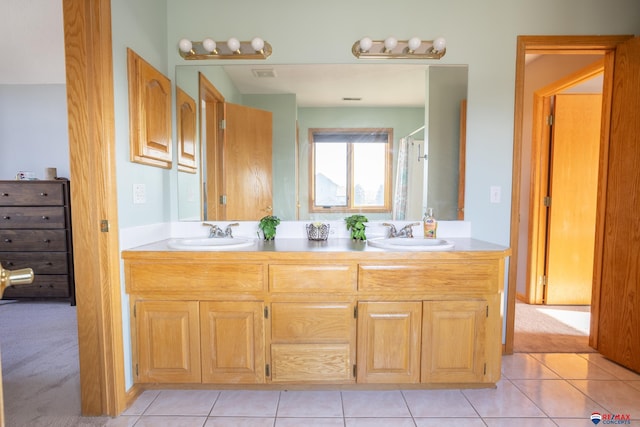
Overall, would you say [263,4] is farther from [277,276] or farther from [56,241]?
[56,241]

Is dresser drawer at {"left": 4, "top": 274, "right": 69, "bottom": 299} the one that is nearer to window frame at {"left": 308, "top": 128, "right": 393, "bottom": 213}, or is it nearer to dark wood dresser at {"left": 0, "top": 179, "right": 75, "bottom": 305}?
dark wood dresser at {"left": 0, "top": 179, "right": 75, "bottom": 305}

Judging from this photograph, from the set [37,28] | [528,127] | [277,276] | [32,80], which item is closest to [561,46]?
[528,127]

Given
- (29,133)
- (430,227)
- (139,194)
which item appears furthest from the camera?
(29,133)

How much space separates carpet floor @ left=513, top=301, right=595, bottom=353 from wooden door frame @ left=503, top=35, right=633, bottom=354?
1.00ft

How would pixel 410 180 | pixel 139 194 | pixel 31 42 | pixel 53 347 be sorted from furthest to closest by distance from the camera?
pixel 31 42 → pixel 53 347 → pixel 410 180 → pixel 139 194

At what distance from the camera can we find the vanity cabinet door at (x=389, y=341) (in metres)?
1.71

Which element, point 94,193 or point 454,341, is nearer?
point 94,193

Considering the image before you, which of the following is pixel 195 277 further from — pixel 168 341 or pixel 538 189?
pixel 538 189

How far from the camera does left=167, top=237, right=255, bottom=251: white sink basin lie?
1.72 m

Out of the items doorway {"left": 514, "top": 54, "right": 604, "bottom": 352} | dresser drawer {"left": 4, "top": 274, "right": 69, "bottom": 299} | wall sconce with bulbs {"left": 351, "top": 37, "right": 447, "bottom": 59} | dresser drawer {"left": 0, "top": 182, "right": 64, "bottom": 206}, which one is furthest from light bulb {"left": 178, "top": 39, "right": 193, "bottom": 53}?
doorway {"left": 514, "top": 54, "right": 604, "bottom": 352}

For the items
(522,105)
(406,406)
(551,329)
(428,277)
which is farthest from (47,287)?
(551,329)

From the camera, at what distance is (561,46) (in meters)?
2.12

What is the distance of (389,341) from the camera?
1728 millimetres

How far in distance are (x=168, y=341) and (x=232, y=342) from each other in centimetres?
32
